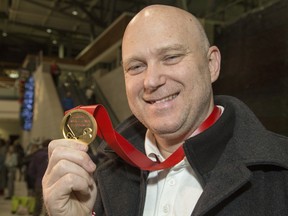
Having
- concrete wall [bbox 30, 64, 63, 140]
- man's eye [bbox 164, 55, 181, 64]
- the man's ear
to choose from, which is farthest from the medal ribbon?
concrete wall [bbox 30, 64, 63, 140]

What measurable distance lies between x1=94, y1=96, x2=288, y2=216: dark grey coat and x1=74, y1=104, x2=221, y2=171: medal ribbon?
6 centimetres

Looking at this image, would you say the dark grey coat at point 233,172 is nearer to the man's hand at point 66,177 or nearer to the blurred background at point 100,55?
the man's hand at point 66,177

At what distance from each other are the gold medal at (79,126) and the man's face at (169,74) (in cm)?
28

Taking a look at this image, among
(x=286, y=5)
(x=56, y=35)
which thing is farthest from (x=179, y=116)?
(x=56, y=35)

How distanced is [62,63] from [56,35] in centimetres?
471

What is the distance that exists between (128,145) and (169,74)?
390 mm

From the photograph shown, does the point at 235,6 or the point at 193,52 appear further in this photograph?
the point at 235,6

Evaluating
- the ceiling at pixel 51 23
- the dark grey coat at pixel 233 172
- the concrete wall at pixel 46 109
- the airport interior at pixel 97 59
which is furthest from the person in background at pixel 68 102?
the dark grey coat at pixel 233 172

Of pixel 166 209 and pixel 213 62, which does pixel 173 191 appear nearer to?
pixel 166 209

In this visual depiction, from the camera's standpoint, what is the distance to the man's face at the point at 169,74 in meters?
1.42

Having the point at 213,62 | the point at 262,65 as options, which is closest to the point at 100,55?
→ the point at 262,65

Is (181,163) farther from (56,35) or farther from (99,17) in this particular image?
(56,35)

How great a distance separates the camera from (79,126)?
51.6 inches

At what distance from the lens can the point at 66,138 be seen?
1.31 metres
